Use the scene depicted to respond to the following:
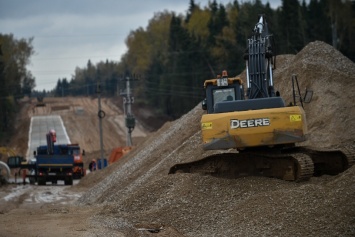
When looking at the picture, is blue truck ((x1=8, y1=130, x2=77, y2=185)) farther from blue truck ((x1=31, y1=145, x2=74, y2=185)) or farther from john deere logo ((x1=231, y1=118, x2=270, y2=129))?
john deere logo ((x1=231, y1=118, x2=270, y2=129))

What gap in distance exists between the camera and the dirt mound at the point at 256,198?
1248cm

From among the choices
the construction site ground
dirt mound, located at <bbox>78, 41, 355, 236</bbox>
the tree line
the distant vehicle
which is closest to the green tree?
the tree line

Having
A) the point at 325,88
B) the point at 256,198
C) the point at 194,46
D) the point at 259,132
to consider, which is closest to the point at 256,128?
the point at 259,132

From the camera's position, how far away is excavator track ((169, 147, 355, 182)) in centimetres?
1659

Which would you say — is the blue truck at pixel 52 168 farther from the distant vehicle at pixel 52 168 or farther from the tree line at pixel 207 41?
the tree line at pixel 207 41

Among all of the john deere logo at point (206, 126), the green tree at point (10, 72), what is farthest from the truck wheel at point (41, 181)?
the green tree at point (10, 72)

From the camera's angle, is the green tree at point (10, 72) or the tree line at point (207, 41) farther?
the green tree at point (10, 72)

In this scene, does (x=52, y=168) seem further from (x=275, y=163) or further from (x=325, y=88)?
(x=275, y=163)

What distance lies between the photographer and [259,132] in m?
16.2

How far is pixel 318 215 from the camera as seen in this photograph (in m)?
12.4

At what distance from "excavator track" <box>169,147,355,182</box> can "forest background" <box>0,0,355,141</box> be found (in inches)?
1123

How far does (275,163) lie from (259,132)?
1.08 m

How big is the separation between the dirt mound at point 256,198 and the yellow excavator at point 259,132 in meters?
0.70

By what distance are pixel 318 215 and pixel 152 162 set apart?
1434cm
